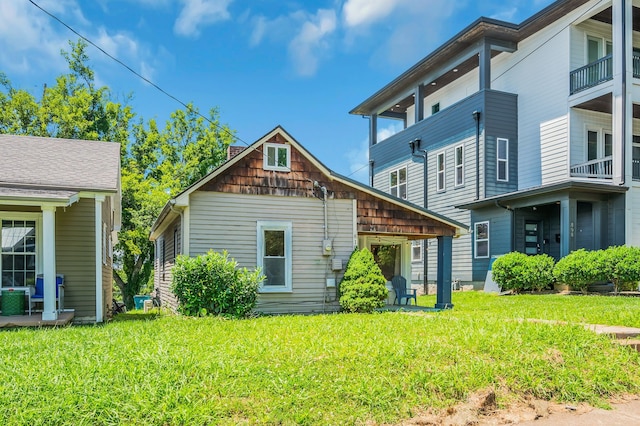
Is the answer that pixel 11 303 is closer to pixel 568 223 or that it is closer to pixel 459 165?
pixel 568 223

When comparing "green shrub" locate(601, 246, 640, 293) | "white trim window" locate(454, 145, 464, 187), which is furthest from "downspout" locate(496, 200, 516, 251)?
"green shrub" locate(601, 246, 640, 293)

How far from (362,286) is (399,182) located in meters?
13.4

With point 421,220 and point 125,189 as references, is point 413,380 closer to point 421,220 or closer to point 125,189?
point 421,220

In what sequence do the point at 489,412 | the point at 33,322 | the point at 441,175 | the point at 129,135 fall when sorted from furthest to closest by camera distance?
the point at 129,135, the point at 441,175, the point at 33,322, the point at 489,412

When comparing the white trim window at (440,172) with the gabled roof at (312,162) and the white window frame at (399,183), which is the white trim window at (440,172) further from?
the gabled roof at (312,162)

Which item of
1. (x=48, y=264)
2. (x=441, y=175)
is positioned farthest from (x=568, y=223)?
(x=48, y=264)

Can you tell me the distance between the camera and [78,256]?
33.0 ft

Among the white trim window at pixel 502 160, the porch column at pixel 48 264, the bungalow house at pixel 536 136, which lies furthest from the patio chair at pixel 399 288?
the porch column at pixel 48 264

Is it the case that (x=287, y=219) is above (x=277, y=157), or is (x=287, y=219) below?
below

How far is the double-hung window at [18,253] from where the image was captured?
9992 millimetres

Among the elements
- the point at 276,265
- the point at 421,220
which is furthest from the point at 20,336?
the point at 421,220

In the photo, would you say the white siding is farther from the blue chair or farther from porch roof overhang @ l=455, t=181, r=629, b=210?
the blue chair

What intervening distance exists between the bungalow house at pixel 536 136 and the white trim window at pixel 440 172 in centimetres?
6

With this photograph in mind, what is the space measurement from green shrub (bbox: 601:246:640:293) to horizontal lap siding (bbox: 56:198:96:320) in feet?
42.4
